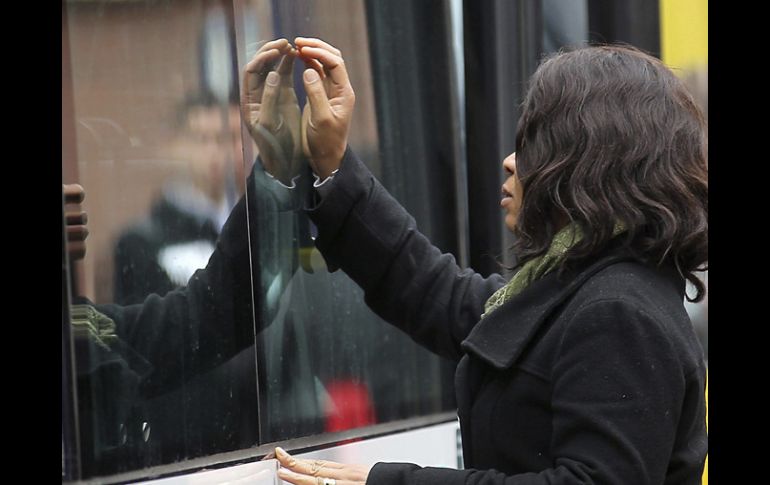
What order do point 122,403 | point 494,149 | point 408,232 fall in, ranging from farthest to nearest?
point 494,149
point 408,232
point 122,403

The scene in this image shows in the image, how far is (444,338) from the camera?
72.1 inches

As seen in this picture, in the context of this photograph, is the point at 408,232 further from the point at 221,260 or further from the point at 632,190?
the point at 632,190

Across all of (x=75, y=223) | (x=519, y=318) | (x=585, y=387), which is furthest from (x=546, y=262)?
(x=75, y=223)

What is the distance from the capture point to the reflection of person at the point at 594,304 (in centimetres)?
129

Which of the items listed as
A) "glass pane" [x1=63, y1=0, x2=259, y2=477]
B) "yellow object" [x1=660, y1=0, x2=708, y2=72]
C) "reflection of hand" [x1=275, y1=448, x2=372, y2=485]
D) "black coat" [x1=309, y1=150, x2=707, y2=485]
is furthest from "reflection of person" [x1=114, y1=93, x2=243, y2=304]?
"yellow object" [x1=660, y1=0, x2=708, y2=72]

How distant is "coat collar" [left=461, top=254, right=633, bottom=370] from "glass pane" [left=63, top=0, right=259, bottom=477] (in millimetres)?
441

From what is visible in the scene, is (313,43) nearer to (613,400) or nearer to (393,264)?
(393,264)

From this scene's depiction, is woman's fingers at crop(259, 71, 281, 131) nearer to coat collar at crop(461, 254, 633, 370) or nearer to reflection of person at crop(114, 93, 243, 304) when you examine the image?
reflection of person at crop(114, 93, 243, 304)

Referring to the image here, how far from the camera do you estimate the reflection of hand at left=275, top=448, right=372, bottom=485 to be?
1.48 m

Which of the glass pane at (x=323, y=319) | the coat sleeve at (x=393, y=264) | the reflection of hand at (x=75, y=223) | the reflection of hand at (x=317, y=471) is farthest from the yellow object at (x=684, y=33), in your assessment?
the reflection of hand at (x=75, y=223)

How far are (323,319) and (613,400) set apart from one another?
0.75m

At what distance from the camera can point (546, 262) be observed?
1.47m

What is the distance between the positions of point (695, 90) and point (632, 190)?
1026 mm
